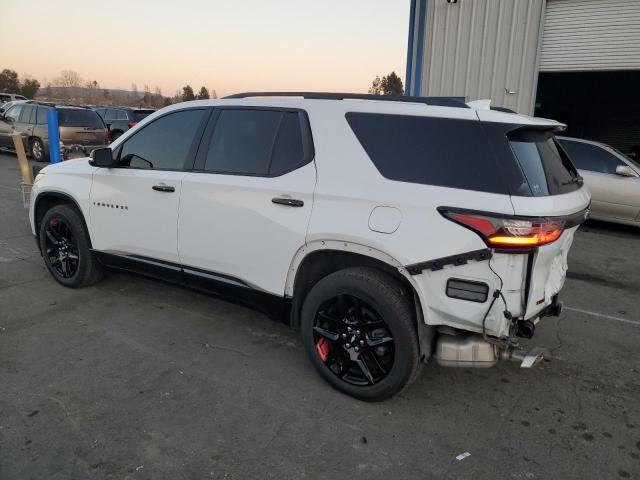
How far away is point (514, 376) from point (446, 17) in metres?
10.3

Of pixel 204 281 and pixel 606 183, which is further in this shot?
pixel 606 183

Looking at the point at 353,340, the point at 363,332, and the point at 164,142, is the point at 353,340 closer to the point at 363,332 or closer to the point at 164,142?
the point at 363,332

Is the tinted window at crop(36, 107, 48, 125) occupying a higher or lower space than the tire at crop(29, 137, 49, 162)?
higher

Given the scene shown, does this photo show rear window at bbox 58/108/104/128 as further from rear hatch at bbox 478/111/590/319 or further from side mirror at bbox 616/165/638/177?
rear hatch at bbox 478/111/590/319

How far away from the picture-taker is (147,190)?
3.97 metres

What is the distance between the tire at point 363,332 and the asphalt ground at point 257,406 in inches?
6.4

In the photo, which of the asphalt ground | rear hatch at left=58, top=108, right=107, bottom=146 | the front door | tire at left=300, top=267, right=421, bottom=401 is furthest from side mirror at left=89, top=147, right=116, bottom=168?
rear hatch at left=58, top=108, right=107, bottom=146

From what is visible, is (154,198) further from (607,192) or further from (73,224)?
(607,192)

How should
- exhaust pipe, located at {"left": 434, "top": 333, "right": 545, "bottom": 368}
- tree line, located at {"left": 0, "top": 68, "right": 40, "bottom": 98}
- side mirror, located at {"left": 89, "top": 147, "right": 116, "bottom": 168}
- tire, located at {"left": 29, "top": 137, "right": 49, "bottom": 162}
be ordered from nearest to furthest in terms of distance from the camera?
exhaust pipe, located at {"left": 434, "top": 333, "right": 545, "bottom": 368} < side mirror, located at {"left": 89, "top": 147, "right": 116, "bottom": 168} < tire, located at {"left": 29, "top": 137, "right": 49, "bottom": 162} < tree line, located at {"left": 0, "top": 68, "right": 40, "bottom": 98}

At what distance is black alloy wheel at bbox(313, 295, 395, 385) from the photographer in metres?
3.03

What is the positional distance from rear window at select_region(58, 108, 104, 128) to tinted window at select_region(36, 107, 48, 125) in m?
1.06

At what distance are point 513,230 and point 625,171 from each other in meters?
7.17

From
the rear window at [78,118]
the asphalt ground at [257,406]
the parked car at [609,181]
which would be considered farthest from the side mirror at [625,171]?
the rear window at [78,118]

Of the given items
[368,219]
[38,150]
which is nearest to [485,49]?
[368,219]
